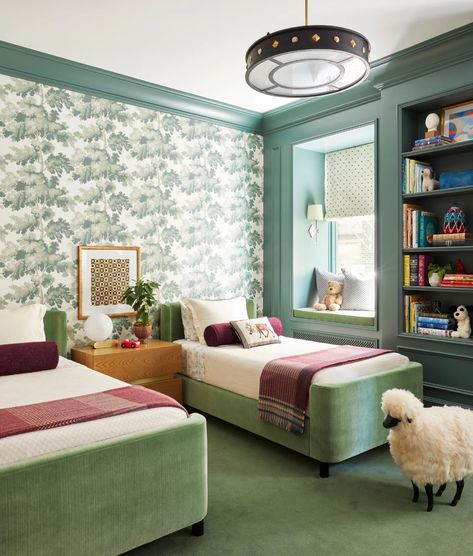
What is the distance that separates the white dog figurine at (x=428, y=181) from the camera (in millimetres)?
3646

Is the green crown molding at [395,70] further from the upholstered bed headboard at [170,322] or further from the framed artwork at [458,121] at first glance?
the upholstered bed headboard at [170,322]

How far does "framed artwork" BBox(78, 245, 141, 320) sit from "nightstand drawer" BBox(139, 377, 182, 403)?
2.25 feet

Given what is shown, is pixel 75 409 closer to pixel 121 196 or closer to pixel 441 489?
pixel 441 489

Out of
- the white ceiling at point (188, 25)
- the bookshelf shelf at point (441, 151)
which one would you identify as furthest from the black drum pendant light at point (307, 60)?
the bookshelf shelf at point (441, 151)

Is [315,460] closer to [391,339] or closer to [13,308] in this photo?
[391,339]

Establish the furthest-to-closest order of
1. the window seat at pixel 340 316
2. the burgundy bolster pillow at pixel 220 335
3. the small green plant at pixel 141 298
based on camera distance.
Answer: the window seat at pixel 340 316 → the small green plant at pixel 141 298 → the burgundy bolster pillow at pixel 220 335

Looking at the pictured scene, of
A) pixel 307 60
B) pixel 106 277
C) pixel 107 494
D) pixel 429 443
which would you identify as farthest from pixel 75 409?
pixel 106 277

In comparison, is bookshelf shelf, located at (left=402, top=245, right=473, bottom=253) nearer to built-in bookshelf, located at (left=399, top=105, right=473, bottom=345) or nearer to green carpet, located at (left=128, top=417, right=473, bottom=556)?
built-in bookshelf, located at (left=399, top=105, right=473, bottom=345)

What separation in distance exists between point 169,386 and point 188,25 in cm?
259

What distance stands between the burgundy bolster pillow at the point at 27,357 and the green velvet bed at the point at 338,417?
1208 mm

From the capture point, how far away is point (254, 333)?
3764 mm

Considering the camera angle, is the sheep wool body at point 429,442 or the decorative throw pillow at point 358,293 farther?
the decorative throw pillow at point 358,293

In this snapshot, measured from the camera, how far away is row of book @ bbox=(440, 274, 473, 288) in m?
3.38

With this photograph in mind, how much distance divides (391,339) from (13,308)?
9.34 feet
